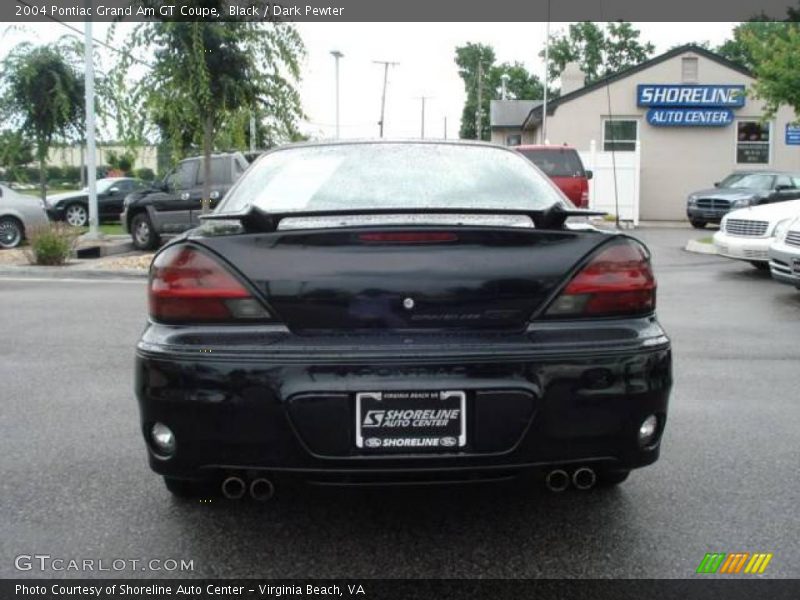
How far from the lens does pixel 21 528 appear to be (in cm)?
→ 333

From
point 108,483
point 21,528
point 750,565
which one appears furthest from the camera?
point 108,483

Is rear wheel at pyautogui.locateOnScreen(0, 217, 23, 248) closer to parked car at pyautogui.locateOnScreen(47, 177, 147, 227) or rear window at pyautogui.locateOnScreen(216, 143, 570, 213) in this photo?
parked car at pyautogui.locateOnScreen(47, 177, 147, 227)

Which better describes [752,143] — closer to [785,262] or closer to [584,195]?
[584,195]

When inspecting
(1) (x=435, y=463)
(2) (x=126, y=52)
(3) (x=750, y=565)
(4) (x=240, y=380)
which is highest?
(2) (x=126, y=52)

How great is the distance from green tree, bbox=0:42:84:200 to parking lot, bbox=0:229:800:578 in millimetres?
16360

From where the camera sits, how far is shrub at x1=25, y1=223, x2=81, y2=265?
13.3 metres

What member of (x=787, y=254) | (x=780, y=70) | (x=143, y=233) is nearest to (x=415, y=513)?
(x=787, y=254)

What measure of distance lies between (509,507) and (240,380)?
136 centimetres

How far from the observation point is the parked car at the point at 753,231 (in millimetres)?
11508

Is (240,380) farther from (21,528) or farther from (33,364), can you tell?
(33,364)

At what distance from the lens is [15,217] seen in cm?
1614

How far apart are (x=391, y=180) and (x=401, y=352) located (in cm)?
112

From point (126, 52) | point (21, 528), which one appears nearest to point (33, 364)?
point (21, 528)

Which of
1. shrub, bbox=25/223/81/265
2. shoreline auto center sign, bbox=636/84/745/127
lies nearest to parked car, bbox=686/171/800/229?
shoreline auto center sign, bbox=636/84/745/127
